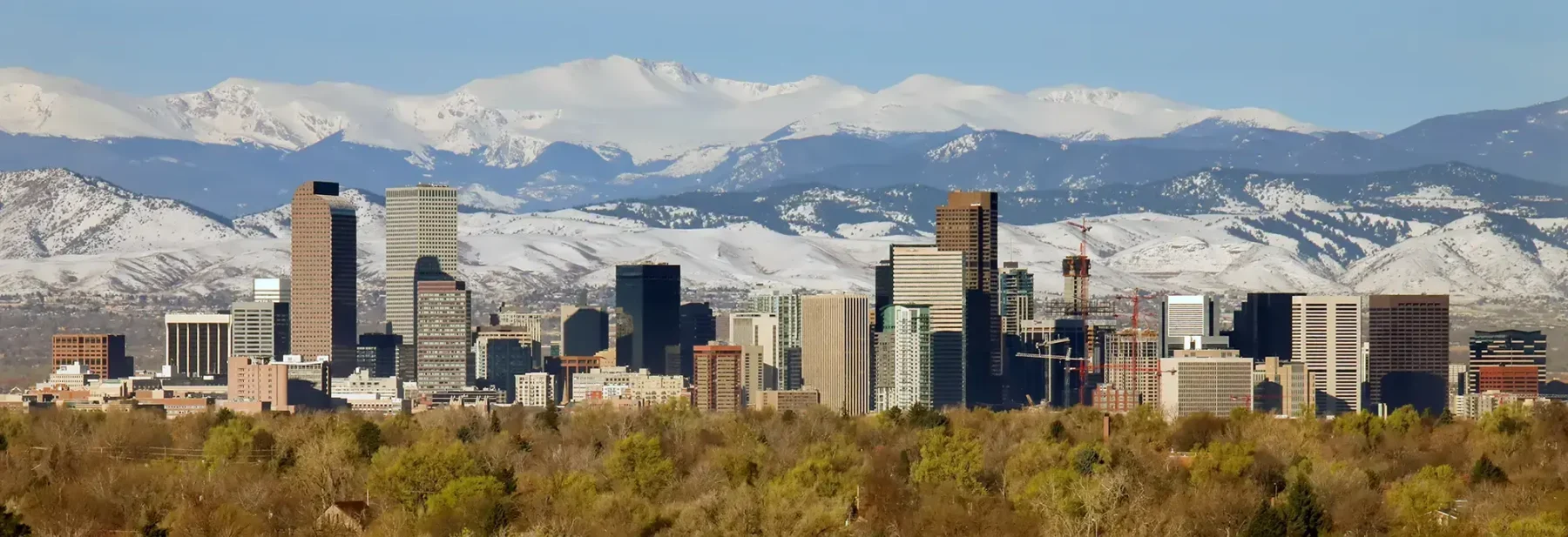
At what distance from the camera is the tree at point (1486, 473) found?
86000mm

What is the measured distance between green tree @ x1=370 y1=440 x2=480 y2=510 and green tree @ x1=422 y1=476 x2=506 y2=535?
1.29 meters

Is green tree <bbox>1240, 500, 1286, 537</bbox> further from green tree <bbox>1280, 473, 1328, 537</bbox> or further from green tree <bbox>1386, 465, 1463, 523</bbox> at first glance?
green tree <bbox>1386, 465, 1463, 523</bbox>

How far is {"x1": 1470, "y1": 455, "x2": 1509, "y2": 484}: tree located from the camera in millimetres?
86000

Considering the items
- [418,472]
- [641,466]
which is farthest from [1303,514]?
[641,466]

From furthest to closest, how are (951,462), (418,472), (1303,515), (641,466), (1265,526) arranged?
(951,462) < (641,466) < (418,472) < (1303,515) < (1265,526)

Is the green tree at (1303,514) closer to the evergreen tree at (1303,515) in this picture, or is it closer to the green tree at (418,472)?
the evergreen tree at (1303,515)

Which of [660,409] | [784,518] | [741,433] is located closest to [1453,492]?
[784,518]

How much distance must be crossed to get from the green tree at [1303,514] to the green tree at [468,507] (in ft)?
61.5

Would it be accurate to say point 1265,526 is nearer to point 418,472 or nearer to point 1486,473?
point 1486,473

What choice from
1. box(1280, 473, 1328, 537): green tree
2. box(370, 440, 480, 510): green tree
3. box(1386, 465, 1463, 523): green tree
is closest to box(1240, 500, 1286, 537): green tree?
box(1280, 473, 1328, 537): green tree

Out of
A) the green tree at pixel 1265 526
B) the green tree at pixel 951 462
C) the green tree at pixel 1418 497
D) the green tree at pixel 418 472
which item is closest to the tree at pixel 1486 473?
the green tree at pixel 1418 497

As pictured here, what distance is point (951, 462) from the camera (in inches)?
3499

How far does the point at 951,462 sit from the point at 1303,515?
2170cm

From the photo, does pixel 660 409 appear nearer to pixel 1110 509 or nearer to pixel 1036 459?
pixel 1036 459
